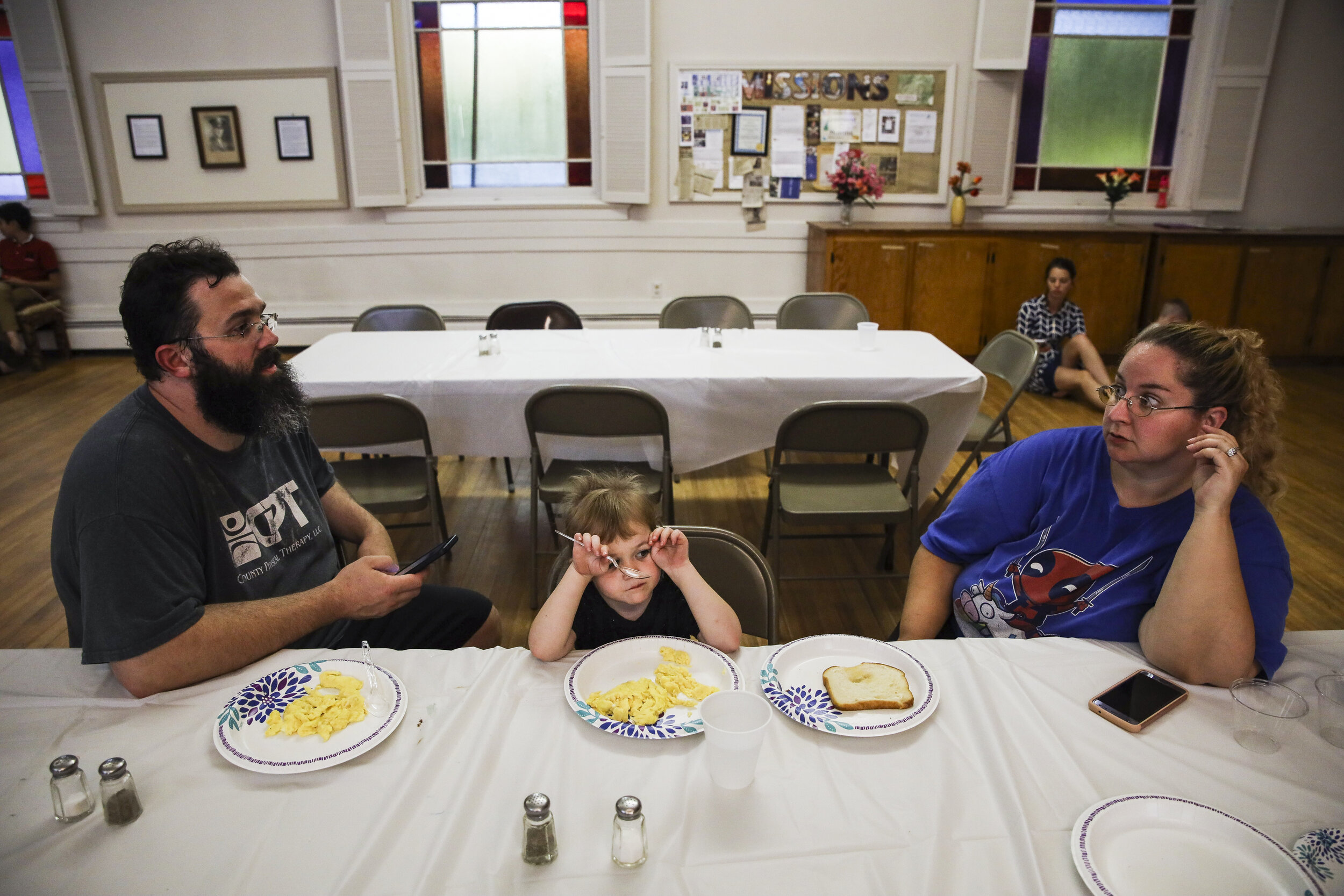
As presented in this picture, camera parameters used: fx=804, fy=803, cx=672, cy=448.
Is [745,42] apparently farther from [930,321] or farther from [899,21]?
[930,321]

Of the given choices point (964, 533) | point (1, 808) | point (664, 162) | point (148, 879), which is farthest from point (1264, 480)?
point (664, 162)

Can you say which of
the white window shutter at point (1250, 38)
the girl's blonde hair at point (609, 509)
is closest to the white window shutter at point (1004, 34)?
the white window shutter at point (1250, 38)

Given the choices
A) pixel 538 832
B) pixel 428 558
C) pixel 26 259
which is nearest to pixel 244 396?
pixel 428 558

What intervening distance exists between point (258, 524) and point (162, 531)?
9.5 inches

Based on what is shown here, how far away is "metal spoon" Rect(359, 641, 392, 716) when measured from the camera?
1.21 m

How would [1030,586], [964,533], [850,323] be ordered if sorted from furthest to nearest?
1. [850,323]
2. [964,533]
3. [1030,586]

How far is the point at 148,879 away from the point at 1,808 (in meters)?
0.27

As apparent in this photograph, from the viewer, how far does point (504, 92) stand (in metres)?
5.99

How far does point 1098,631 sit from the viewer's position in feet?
4.79

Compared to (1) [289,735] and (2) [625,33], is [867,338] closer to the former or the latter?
(1) [289,735]

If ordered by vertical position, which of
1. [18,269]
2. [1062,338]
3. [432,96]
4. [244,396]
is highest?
[432,96]

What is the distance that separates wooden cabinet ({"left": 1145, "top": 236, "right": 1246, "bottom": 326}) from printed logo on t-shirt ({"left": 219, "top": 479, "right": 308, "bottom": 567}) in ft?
19.7

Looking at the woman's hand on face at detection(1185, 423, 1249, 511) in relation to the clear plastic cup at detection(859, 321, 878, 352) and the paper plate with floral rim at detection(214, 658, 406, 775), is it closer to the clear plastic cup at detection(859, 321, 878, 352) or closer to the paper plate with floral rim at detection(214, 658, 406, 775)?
the paper plate with floral rim at detection(214, 658, 406, 775)

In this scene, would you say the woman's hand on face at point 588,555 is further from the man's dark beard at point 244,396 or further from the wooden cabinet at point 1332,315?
the wooden cabinet at point 1332,315
